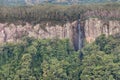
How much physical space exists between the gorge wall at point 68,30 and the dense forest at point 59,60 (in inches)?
24.0

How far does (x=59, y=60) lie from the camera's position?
2169 cm

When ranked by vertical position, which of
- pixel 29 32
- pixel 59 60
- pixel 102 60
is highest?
pixel 29 32

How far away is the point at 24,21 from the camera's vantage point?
909 inches

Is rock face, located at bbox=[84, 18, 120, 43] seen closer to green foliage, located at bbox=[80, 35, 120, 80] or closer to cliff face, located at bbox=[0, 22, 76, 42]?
green foliage, located at bbox=[80, 35, 120, 80]

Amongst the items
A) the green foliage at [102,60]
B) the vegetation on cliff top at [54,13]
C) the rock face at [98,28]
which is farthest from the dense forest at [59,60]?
the vegetation on cliff top at [54,13]

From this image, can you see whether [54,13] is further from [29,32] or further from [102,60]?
[102,60]

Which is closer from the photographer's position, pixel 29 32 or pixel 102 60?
pixel 102 60

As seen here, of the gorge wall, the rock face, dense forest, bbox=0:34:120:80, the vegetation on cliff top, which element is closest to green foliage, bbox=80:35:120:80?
dense forest, bbox=0:34:120:80

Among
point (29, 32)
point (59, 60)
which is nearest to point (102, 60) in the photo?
point (59, 60)

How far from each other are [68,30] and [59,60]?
2195 millimetres

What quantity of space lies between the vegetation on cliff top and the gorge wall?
34cm

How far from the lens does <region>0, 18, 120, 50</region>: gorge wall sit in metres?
22.7

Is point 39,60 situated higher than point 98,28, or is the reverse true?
point 98,28

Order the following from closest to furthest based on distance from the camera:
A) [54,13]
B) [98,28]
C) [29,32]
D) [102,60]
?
[102,60] → [29,32] → [98,28] → [54,13]
